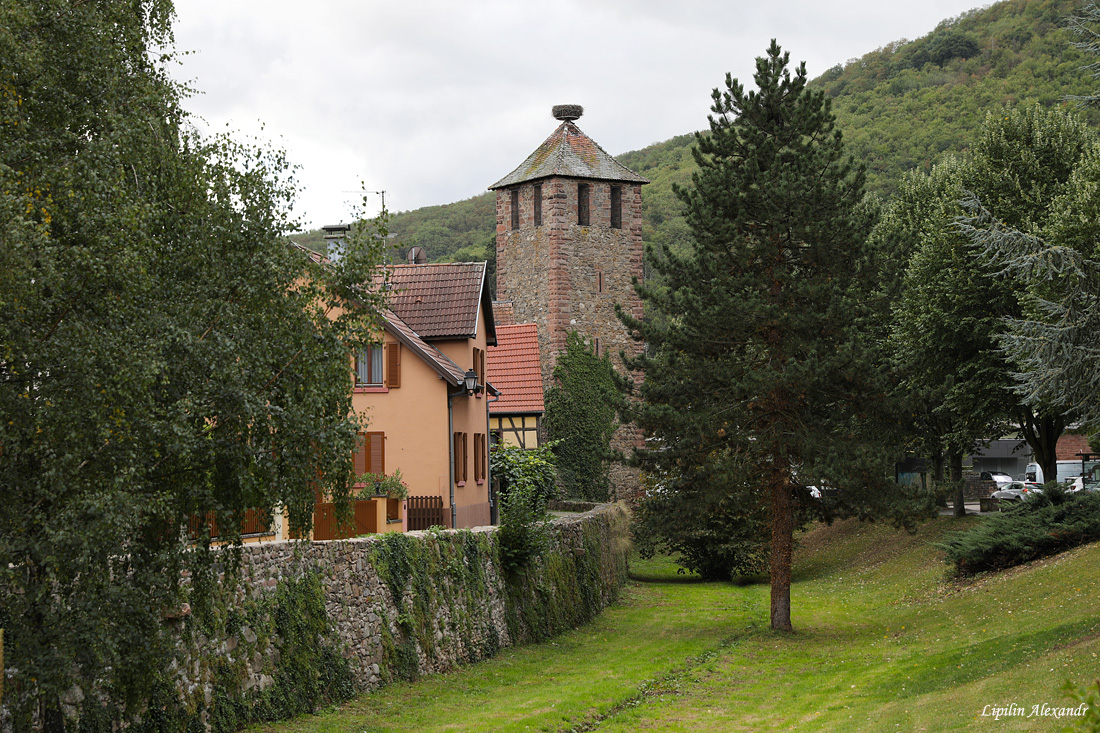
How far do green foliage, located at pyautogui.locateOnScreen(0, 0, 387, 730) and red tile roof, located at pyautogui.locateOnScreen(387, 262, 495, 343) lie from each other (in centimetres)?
1698

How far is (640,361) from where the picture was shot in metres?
22.4

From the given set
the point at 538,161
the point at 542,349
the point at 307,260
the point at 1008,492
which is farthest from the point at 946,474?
the point at 307,260

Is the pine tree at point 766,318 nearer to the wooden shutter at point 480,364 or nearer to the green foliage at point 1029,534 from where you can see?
the green foliage at point 1029,534

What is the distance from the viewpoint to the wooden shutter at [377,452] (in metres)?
24.4

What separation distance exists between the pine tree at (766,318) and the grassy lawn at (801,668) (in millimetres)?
2614

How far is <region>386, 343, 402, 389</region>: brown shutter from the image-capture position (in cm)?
2447

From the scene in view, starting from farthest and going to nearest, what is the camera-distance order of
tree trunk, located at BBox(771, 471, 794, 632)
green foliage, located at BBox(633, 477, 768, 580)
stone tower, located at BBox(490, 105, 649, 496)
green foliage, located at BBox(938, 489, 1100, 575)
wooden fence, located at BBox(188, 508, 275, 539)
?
stone tower, located at BBox(490, 105, 649, 496), green foliage, located at BBox(633, 477, 768, 580), green foliage, located at BBox(938, 489, 1100, 575), tree trunk, located at BBox(771, 471, 794, 632), wooden fence, located at BBox(188, 508, 275, 539)

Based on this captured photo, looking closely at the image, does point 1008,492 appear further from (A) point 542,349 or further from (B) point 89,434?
(B) point 89,434

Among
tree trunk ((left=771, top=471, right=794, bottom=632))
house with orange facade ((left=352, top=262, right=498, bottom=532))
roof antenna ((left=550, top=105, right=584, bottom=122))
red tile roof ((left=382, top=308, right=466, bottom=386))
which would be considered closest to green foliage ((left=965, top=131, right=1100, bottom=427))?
tree trunk ((left=771, top=471, right=794, bottom=632))

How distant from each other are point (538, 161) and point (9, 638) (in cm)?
3522

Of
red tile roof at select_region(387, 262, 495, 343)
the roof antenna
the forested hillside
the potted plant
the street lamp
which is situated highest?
the forested hillside

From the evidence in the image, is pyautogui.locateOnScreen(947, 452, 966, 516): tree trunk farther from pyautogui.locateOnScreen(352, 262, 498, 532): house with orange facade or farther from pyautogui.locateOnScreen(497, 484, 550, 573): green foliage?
pyautogui.locateOnScreen(497, 484, 550, 573): green foliage

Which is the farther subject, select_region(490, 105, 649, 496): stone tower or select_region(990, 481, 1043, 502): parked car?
select_region(990, 481, 1043, 502): parked car

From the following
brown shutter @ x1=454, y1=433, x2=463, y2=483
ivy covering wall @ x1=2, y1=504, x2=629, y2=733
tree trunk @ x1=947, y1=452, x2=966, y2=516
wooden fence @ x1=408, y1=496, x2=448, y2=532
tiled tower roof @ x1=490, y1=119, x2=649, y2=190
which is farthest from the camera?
tiled tower roof @ x1=490, y1=119, x2=649, y2=190
